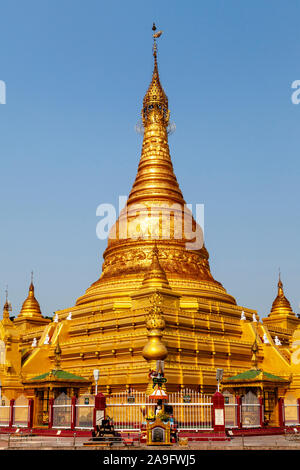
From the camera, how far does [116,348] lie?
32906mm

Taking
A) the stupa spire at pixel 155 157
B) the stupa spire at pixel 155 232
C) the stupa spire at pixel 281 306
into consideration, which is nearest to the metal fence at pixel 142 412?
the stupa spire at pixel 155 232

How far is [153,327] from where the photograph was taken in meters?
25.8

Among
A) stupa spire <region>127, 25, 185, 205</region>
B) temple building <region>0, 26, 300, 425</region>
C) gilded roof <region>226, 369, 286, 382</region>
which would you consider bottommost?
gilded roof <region>226, 369, 286, 382</region>

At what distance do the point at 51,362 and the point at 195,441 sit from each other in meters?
17.2

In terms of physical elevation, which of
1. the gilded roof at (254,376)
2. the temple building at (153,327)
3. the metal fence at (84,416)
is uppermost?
the temple building at (153,327)

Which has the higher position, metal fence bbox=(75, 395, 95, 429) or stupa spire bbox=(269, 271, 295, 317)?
stupa spire bbox=(269, 271, 295, 317)

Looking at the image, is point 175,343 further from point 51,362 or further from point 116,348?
point 51,362

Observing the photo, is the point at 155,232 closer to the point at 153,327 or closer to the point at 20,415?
the point at 153,327

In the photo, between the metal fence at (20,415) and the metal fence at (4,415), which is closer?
the metal fence at (20,415)

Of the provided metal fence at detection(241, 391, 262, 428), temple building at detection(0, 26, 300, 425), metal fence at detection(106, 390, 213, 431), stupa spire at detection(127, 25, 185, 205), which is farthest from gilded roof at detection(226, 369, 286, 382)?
stupa spire at detection(127, 25, 185, 205)

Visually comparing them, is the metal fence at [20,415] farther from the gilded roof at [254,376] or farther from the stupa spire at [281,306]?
the stupa spire at [281,306]

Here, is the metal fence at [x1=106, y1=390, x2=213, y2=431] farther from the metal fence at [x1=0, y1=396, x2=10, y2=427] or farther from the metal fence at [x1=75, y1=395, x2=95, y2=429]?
the metal fence at [x1=0, y1=396, x2=10, y2=427]

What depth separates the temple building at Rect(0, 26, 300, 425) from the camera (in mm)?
27922

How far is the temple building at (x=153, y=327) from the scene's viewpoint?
91.6 feet
